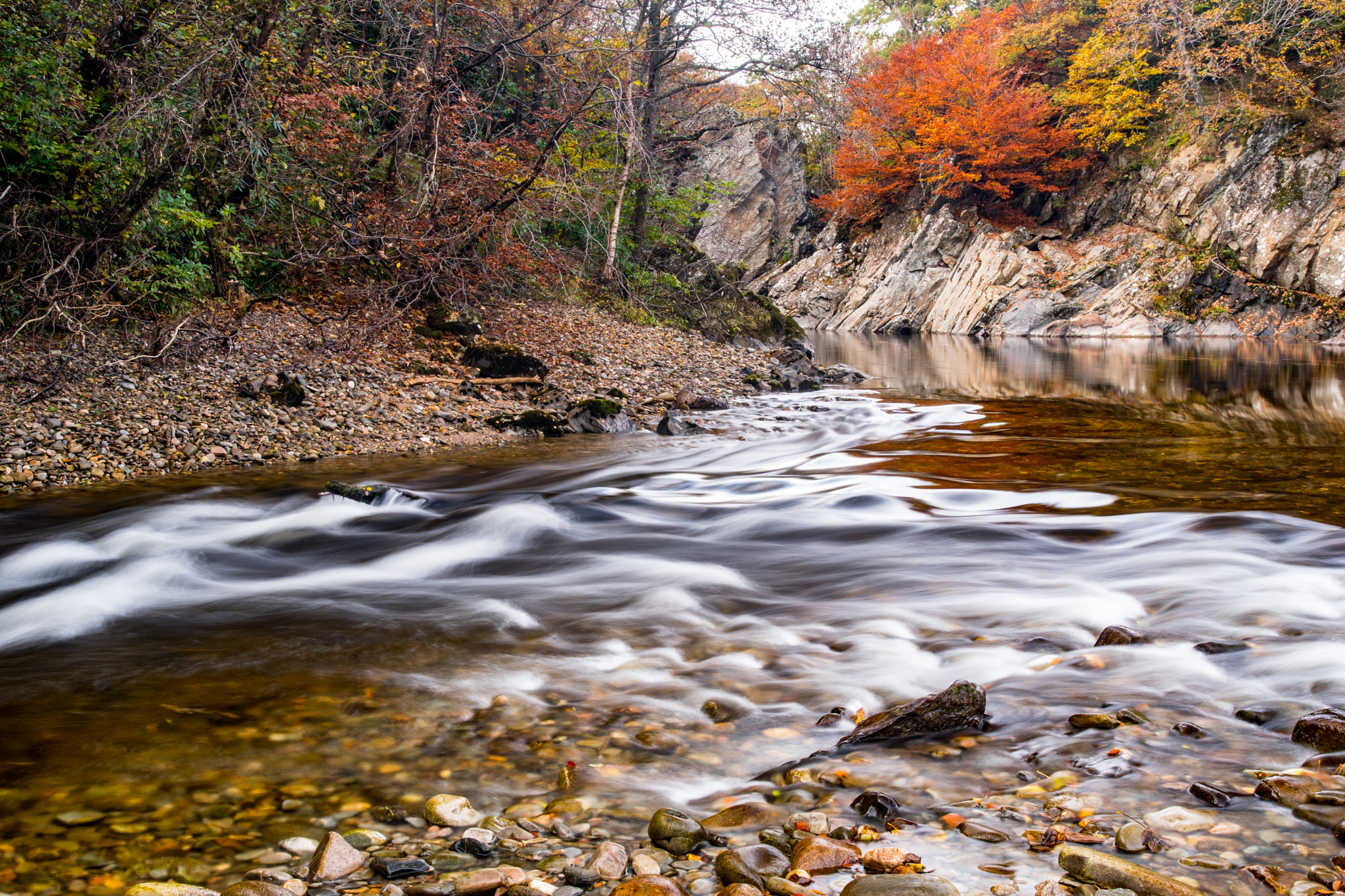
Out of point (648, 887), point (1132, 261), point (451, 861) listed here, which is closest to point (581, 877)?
point (648, 887)

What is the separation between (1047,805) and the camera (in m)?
2.24

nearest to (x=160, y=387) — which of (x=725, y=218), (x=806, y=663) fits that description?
(x=806, y=663)

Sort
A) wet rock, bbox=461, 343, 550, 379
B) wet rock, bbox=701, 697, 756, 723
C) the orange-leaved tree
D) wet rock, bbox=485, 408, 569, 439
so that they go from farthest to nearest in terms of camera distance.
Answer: the orange-leaved tree → wet rock, bbox=461, 343, 550, 379 → wet rock, bbox=485, 408, 569, 439 → wet rock, bbox=701, 697, 756, 723

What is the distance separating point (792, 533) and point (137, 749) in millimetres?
4337

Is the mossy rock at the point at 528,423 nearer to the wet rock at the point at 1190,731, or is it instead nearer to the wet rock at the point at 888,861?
the wet rock at the point at 1190,731

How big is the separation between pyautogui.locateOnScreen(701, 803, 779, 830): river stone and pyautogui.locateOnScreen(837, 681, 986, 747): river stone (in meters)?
0.52

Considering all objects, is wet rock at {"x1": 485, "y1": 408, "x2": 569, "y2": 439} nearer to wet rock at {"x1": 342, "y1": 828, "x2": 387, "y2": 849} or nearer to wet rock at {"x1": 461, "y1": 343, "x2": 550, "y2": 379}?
wet rock at {"x1": 461, "y1": 343, "x2": 550, "y2": 379}

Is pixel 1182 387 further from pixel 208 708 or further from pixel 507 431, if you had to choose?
pixel 208 708

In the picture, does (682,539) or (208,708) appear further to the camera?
(682,539)

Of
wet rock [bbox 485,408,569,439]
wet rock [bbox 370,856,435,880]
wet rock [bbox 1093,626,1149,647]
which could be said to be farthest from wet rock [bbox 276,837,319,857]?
wet rock [bbox 485,408,569,439]

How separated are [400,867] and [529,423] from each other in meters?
8.18

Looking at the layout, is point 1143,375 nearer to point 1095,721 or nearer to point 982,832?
point 1095,721

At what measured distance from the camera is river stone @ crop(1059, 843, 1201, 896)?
5.83 ft

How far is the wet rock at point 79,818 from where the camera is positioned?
7.25 feet
